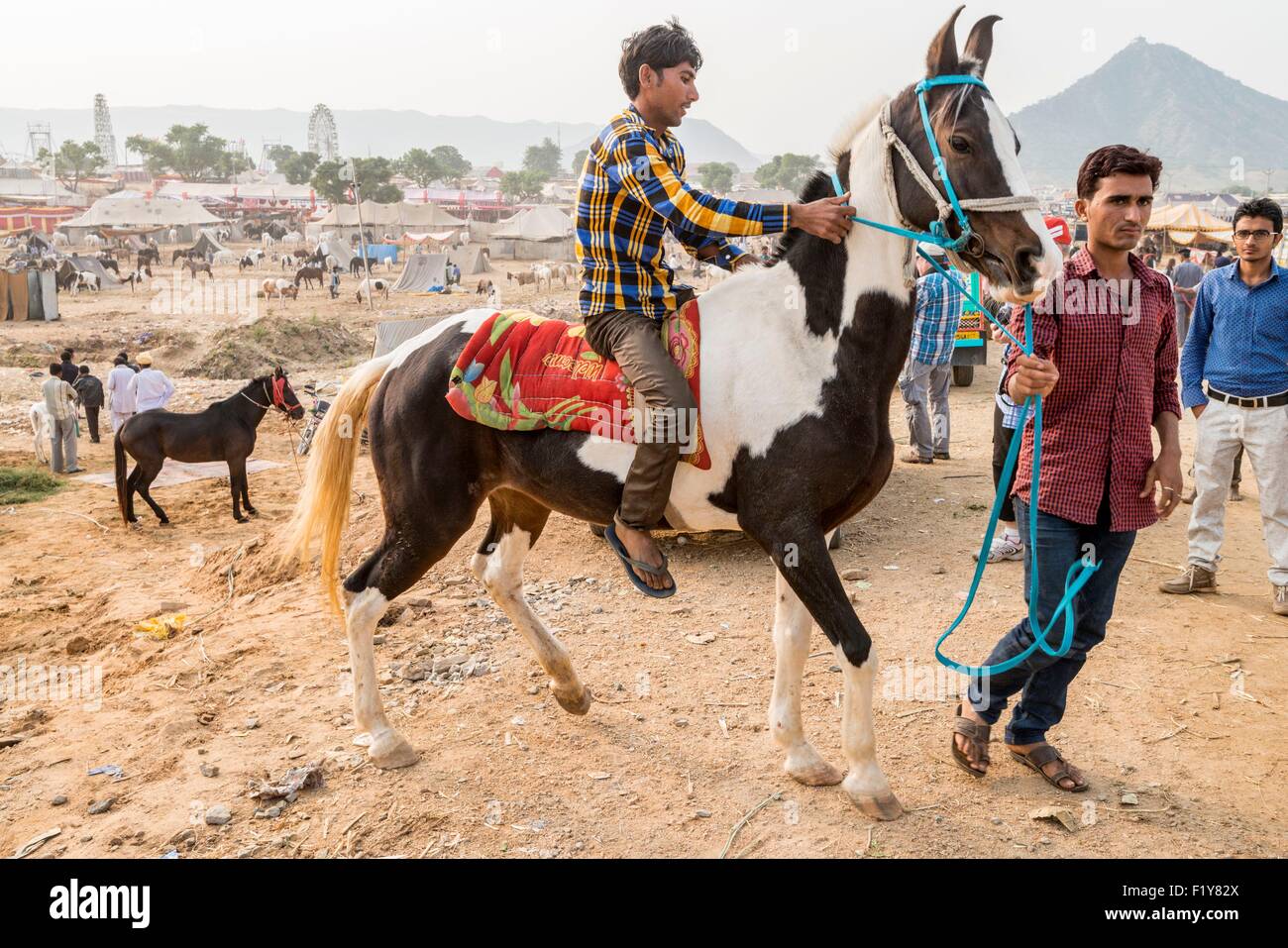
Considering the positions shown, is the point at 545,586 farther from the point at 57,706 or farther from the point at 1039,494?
the point at 1039,494

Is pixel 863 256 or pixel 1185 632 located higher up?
pixel 863 256

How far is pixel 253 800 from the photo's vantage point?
4188mm

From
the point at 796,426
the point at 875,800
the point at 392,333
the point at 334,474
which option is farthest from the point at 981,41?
the point at 392,333

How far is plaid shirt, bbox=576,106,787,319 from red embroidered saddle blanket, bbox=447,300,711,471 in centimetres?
21

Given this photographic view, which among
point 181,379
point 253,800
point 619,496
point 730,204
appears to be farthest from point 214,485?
point 730,204

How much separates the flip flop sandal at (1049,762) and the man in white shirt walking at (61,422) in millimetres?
13579

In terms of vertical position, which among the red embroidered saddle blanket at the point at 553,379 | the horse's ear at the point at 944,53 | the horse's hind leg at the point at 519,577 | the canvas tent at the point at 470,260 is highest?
the canvas tent at the point at 470,260

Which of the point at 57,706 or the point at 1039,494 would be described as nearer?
the point at 1039,494

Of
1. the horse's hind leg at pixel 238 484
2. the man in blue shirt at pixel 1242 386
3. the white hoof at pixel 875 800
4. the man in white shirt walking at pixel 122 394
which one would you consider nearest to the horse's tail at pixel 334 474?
the white hoof at pixel 875 800

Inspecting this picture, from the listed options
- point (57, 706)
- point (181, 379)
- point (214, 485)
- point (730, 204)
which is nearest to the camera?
point (730, 204)

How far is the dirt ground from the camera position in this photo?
388 centimetres

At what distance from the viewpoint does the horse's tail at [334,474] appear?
4.91 m

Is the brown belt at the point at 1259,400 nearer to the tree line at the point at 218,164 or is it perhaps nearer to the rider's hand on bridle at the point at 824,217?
the rider's hand on bridle at the point at 824,217

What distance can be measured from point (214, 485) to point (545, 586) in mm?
7958
